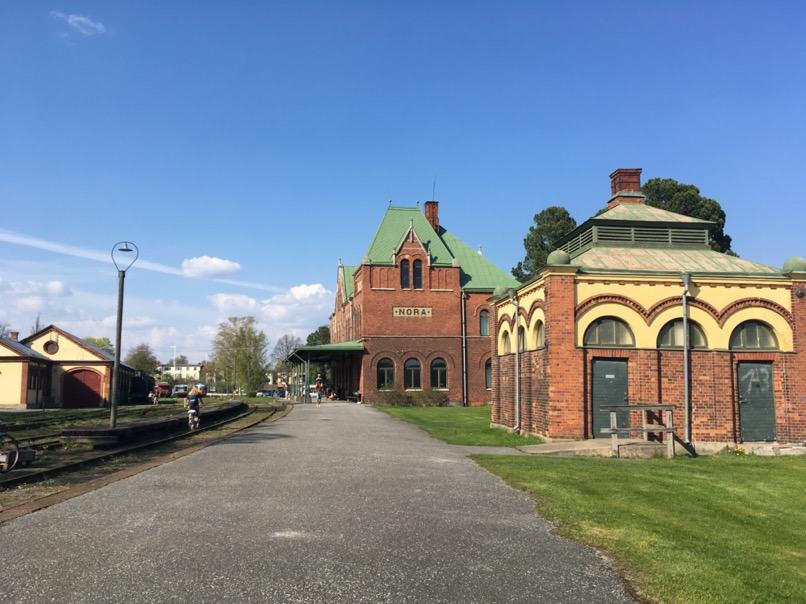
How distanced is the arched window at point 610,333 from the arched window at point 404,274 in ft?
92.7

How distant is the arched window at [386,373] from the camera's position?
44.7m

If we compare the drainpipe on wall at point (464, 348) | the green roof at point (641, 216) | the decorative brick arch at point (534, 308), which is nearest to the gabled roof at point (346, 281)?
the drainpipe on wall at point (464, 348)

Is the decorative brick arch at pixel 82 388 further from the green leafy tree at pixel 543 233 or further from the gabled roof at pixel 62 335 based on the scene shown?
the green leafy tree at pixel 543 233

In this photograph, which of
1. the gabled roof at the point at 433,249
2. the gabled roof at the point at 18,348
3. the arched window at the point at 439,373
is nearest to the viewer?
the arched window at the point at 439,373

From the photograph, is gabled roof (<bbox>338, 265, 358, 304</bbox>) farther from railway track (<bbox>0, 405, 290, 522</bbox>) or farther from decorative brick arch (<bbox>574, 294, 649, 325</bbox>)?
decorative brick arch (<bbox>574, 294, 649, 325</bbox>)

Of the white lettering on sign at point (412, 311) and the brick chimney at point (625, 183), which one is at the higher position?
the brick chimney at point (625, 183)

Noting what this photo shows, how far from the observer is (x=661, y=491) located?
35.8 ft

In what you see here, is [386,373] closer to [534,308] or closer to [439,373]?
[439,373]

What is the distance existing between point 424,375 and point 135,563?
39.5m

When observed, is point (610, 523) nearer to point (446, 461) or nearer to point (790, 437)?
point (446, 461)

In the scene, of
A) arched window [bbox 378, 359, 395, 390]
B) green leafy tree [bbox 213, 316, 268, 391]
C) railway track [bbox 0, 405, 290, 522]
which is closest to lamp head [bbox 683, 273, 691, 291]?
railway track [bbox 0, 405, 290, 522]

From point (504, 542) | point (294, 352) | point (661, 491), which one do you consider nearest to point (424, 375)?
point (294, 352)

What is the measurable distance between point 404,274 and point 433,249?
3472 mm

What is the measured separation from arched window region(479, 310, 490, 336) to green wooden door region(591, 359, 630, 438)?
28115mm
